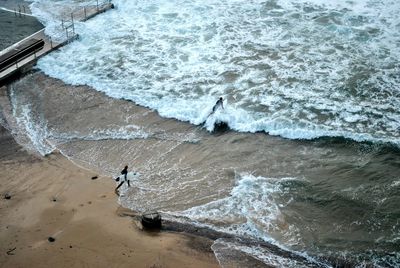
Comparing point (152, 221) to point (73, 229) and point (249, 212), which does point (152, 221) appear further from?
point (249, 212)

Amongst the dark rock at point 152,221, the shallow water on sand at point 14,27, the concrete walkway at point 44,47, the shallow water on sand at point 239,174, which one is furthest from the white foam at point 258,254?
the shallow water on sand at point 14,27

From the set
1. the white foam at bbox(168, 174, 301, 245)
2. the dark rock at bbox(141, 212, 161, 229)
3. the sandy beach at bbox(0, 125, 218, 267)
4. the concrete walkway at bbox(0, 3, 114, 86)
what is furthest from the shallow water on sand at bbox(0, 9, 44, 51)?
the white foam at bbox(168, 174, 301, 245)

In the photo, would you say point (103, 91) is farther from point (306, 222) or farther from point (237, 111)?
point (306, 222)

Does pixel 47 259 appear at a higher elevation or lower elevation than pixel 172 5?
lower

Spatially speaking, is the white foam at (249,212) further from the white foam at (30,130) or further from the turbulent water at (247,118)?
the white foam at (30,130)

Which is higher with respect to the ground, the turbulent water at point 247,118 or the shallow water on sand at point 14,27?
the shallow water on sand at point 14,27

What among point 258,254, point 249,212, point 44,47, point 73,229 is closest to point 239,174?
Result: point 249,212

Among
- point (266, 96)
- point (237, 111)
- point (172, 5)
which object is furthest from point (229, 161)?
point (172, 5)
